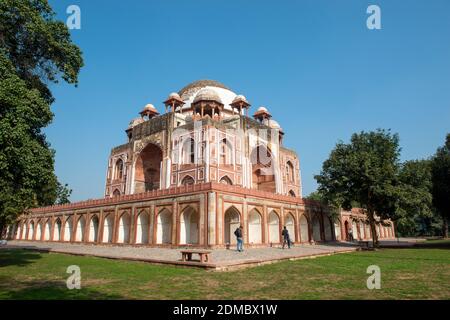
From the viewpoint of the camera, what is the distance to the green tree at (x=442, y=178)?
85.7 ft

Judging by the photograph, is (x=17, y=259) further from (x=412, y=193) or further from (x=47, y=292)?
(x=412, y=193)

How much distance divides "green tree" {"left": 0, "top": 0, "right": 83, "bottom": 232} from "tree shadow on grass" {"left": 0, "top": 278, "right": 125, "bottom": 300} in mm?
4261

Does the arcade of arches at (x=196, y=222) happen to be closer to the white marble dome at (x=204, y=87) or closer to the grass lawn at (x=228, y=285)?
the grass lawn at (x=228, y=285)

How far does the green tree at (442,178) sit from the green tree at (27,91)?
92.6 feet

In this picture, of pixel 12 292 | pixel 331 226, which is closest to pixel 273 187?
pixel 331 226

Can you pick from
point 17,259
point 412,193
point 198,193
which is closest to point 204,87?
point 198,193

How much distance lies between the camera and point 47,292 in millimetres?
7398

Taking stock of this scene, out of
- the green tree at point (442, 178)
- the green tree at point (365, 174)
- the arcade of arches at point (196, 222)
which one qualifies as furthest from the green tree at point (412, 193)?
the arcade of arches at point (196, 222)

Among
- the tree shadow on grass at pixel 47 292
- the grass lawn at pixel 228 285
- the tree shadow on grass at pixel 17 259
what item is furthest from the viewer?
the tree shadow on grass at pixel 17 259

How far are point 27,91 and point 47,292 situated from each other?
7843 millimetres

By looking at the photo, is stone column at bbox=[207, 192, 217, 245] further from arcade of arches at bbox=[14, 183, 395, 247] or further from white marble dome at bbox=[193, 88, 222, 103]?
white marble dome at bbox=[193, 88, 222, 103]

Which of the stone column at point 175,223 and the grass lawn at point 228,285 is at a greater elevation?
the stone column at point 175,223

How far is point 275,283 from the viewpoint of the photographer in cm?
845

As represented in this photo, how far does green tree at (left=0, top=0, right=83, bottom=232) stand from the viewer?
11.0 metres
